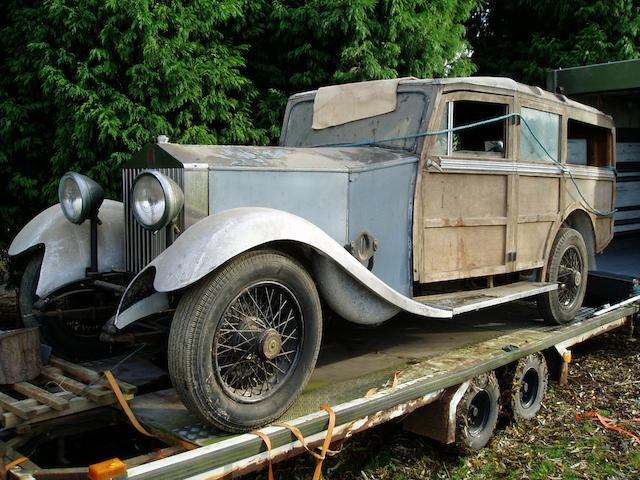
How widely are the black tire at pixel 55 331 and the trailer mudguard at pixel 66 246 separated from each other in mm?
153

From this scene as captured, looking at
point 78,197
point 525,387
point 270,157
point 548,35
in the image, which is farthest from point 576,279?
point 548,35

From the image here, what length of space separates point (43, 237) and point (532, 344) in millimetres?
3270

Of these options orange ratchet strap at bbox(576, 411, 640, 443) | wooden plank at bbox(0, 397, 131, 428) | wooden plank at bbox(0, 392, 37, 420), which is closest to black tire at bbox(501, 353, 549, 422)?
orange ratchet strap at bbox(576, 411, 640, 443)

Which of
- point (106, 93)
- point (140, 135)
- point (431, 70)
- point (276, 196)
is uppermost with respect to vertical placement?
Result: point (431, 70)

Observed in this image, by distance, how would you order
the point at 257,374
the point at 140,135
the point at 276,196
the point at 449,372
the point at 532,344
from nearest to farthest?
the point at 257,374 → the point at 276,196 → the point at 449,372 → the point at 532,344 → the point at 140,135

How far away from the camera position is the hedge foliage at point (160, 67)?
5910 mm

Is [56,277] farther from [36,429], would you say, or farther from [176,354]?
[176,354]

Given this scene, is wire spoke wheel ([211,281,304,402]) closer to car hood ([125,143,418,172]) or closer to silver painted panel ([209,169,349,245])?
silver painted panel ([209,169,349,245])

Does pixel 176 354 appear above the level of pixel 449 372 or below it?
above

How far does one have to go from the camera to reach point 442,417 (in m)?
3.73

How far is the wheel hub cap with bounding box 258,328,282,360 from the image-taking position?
2994mm

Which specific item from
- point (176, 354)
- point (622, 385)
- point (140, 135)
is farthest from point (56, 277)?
point (622, 385)

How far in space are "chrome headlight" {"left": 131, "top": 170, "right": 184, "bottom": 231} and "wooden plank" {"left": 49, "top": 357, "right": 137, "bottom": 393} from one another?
0.75 metres

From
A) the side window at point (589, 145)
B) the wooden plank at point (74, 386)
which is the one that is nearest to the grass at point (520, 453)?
the wooden plank at point (74, 386)
